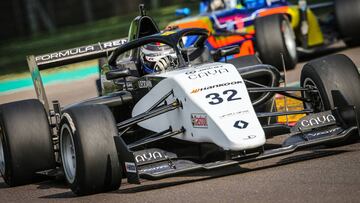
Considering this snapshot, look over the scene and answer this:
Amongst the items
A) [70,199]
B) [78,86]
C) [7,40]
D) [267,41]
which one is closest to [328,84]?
[70,199]

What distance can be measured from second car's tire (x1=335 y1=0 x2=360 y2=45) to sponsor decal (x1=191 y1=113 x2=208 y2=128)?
8.53 meters

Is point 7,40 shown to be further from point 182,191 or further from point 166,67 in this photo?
point 182,191

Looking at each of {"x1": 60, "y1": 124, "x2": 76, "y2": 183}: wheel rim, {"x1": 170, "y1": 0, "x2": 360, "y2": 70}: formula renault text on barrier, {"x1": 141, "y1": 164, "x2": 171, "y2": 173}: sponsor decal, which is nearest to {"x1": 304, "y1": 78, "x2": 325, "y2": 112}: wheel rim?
{"x1": 141, "y1": 164, "x2": 171, "y2": 173}: sponsor decal

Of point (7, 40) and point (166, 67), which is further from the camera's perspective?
point (7, 40)

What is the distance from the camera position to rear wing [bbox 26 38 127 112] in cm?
1083

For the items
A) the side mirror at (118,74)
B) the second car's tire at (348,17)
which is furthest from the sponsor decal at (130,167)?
the second car's tire at (348,17)

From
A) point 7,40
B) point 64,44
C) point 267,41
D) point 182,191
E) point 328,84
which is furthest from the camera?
point 7,40

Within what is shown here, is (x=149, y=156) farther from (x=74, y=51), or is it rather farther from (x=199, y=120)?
(x=74, y=51)

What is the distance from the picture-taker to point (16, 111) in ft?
30.0

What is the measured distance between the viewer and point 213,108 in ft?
26.4

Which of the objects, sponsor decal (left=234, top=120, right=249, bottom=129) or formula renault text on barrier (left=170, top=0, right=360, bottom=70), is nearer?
sponsor decal (left=234, top=120, right=249, bottom=129)

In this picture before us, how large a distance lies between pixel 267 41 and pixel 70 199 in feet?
25.9

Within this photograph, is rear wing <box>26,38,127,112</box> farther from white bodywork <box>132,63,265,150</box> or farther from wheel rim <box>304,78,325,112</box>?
wheel rim <box>304,78,325,112</box>

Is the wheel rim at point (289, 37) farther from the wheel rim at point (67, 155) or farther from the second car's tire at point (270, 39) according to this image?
the wheel rim at point (67, 155)
